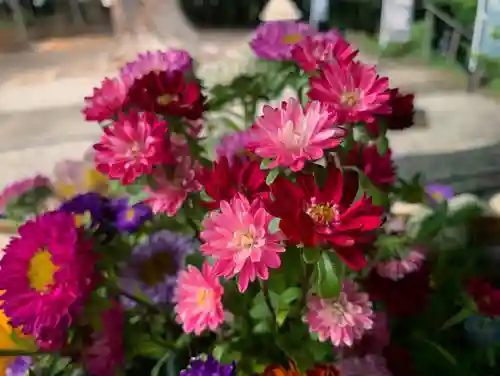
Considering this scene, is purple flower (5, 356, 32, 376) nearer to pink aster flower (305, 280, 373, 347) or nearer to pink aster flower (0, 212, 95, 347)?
pink aster flower (0, 212, 95, 347)

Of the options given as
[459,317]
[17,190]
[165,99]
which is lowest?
[459,317]

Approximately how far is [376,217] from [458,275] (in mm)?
307

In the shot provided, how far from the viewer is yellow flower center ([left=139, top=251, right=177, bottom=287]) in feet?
1.69

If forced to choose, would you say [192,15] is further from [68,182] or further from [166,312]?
[166,312]

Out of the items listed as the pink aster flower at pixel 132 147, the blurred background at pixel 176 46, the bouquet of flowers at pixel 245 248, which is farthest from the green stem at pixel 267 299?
the blurred background at pixel 176 46

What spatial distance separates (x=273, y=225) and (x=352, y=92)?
0.11m

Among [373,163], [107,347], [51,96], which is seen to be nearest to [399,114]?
[373,163]

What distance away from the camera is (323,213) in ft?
1.17

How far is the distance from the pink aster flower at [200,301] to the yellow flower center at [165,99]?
0.11 m

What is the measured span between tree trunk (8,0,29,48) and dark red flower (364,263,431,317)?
48 centimetres

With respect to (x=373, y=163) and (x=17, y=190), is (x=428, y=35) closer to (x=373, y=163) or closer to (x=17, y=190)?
(x=373, y=163)

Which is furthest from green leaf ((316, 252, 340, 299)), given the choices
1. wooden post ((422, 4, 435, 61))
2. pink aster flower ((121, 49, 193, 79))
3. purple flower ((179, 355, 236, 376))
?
wooden post ((422, 4, 435, 61))

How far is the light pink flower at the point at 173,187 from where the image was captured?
445 mm

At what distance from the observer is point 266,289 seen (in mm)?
425
